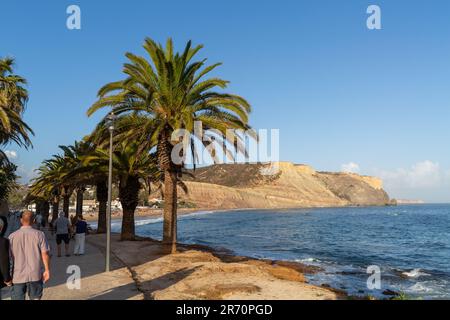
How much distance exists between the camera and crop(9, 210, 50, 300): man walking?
6449mm

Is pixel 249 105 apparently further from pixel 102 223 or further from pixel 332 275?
pixel 102 223

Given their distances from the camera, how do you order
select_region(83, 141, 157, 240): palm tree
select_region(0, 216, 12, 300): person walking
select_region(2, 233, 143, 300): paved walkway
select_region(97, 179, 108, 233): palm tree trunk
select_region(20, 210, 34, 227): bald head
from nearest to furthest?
select_region(0, 216, 12, 300): person walking, select_region(20, 210, 34, 227): bald head, select_region(2, 233, 143, 300): paved walkway, select_region(83, 141, 157, 240): palm tree, select_region(97, 179, 108, 233): palm tree trunk

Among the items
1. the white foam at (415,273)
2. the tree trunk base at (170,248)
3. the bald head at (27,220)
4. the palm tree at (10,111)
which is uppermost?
the palm tree at (10,111)

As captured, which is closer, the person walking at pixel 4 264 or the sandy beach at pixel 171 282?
the person walking at pixel 4 264

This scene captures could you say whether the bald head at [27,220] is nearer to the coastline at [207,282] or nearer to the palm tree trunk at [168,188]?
the coastline at [207,282]

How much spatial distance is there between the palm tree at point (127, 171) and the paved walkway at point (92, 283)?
8.57 m

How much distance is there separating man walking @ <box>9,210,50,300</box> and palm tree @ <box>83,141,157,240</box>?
54.4 ft

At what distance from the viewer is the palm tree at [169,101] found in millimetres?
17047

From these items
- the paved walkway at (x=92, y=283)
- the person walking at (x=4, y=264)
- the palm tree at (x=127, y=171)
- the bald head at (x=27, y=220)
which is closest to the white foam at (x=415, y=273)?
the palm tree at (x=127, y=171)

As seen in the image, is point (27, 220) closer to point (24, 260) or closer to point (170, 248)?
point (24, 260)

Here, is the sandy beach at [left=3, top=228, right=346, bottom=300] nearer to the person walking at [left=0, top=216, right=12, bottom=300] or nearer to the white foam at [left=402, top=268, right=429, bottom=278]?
the person walking at [left=0, top=216, right=12, bottom=300]

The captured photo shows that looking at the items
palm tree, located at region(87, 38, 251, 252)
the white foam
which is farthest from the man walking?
the white foam

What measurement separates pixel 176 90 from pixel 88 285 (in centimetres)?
908

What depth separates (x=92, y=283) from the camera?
10602mm
